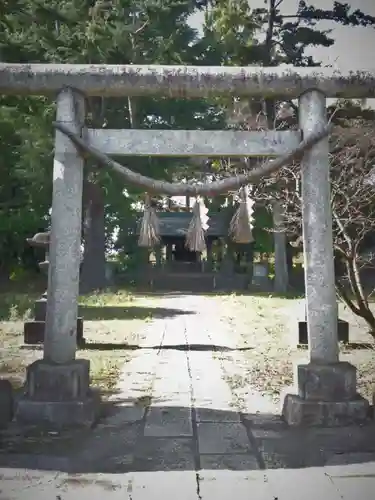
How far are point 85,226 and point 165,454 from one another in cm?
1849

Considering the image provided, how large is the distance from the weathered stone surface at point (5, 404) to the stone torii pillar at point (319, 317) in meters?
2.54

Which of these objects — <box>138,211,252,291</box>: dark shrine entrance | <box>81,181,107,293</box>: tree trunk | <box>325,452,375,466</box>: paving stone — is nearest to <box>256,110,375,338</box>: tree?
<box>325,452,375,466</box>: paving stone

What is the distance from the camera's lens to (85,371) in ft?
15.0

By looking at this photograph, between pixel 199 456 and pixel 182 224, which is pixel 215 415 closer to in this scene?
pixel 199 456

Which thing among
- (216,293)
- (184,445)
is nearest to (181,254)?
(216,293)

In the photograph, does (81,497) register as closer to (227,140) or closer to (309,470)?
(309,470)

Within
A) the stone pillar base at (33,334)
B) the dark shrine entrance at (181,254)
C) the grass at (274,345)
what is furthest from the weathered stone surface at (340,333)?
the dark shrine entrance at (181,254)

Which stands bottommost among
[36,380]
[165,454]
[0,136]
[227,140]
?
[165,454]

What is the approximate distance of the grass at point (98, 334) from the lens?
22.9ft

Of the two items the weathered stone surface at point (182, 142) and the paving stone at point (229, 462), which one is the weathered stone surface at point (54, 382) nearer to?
the paving stone at point (229, 462)

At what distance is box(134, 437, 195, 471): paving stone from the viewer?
11.8 ft

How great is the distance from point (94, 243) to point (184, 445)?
18.6m

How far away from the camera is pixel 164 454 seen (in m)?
3.85

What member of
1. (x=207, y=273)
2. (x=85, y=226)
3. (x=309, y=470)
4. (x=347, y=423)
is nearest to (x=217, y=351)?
(x=347, y=423)
